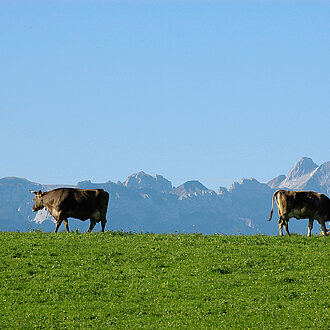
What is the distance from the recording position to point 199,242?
99.3 feet

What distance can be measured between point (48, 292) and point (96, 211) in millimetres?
14162

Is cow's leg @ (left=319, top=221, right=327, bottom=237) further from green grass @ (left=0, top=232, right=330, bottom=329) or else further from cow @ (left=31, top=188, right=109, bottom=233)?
cow @ (left=31, top=188, right=109, bottom=233)

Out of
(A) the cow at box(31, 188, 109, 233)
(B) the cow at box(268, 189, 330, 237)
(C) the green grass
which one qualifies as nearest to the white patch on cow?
(A) the cow at box(31, 188, 109, 233)

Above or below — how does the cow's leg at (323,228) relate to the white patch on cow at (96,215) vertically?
below

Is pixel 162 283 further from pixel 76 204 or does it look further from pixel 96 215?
pixel 96 215

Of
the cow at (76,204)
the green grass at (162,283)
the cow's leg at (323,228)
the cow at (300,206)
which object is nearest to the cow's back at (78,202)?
the cow at (76,204)

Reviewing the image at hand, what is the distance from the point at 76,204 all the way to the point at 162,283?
13416 mm

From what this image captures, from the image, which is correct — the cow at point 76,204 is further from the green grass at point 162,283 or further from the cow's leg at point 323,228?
the cow's leg at point 323,228

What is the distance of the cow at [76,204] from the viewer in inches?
1410

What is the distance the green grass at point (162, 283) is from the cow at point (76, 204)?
4.68 m

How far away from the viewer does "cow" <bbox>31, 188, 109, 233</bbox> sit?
35.8m

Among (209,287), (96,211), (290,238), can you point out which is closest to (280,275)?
(209,287)

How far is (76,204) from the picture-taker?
3581cm

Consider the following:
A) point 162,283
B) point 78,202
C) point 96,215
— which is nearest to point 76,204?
point 78,202
